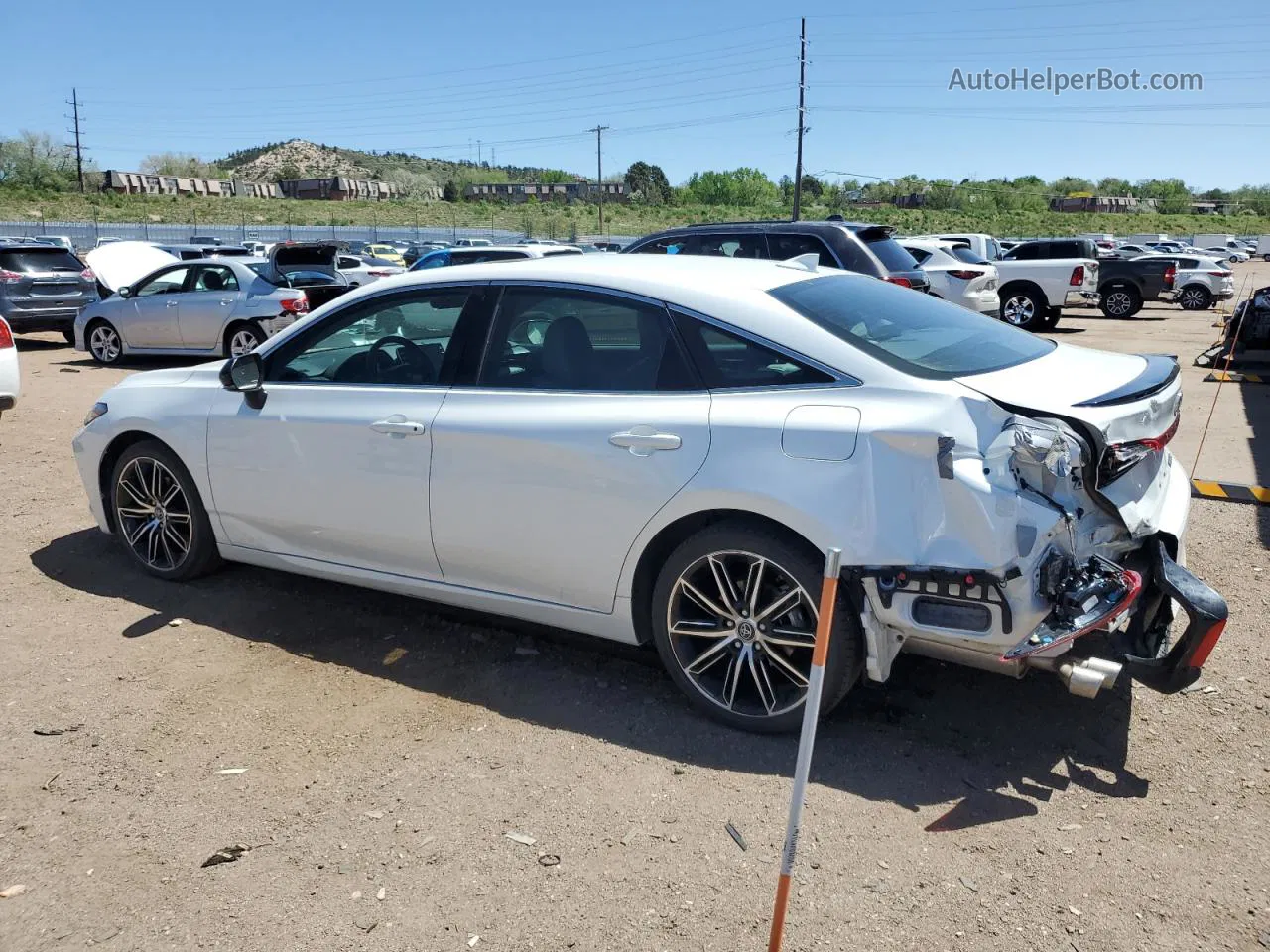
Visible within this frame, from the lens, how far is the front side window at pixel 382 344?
434 cm

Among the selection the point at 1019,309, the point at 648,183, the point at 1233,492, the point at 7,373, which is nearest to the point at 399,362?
the point at 1233,492

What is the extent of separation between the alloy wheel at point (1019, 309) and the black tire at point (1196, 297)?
26.9 ft

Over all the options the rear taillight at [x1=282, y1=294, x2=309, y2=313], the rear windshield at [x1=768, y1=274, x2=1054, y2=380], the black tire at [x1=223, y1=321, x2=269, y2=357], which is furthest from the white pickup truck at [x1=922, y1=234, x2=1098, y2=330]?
the rear windshield at [x1=768, y1=274, x2=1054, y2=380]

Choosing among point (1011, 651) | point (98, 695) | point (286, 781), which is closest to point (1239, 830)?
point (1011, 651)

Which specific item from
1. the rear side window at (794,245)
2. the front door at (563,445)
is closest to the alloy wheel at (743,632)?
the front door at (563,445)

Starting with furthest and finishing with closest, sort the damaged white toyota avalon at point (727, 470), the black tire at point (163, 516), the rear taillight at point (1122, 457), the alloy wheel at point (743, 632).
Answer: the black tire at point (163, 516) → the alloy wheel at point (743, 632) → the rear taillight at point (1122, 457) → the damaged white toyota avalon at point (727, 470)

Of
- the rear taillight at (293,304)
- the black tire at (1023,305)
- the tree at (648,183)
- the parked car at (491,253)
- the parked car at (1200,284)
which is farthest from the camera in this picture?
the tree at (648,183)

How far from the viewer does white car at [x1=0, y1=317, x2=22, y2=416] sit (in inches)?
342

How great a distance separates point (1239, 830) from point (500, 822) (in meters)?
2.29

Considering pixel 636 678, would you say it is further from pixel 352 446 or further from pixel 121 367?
pixel 121 367

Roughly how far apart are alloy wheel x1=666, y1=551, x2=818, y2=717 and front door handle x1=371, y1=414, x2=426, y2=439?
4.27ft

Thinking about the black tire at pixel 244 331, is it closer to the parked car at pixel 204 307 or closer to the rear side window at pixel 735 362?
the parked car at pixel 204 307

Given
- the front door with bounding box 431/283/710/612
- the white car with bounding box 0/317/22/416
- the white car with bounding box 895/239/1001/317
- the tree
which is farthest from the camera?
the tree

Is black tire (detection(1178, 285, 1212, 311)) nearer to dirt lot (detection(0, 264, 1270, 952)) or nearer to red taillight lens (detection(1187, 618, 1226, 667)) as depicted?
dirt lot (detection(0, 264, 1270, 952))
